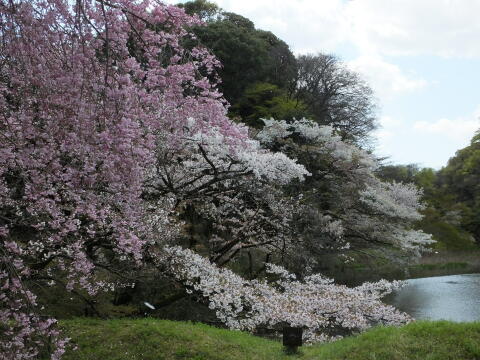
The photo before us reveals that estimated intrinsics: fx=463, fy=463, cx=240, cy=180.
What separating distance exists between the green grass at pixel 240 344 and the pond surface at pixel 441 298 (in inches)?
262

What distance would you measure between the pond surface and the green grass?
664cm

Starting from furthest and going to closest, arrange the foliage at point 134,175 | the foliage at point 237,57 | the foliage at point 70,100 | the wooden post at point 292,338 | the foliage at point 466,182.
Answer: the foliage at point 466,182
the foliage at point 237,57
the wooden post at point 292,338
the foliage at point 134,175
the foliage at point 70,100

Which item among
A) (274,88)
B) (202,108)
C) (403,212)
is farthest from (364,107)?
(202,108)

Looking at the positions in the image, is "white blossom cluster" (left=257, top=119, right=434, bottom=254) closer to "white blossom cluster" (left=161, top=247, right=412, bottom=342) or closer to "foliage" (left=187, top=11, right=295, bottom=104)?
"foliage" (left=187, top=11, right=295, bottom=104)

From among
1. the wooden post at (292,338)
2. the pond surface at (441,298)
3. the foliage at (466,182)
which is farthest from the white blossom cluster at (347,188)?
the foliage at (466,182)

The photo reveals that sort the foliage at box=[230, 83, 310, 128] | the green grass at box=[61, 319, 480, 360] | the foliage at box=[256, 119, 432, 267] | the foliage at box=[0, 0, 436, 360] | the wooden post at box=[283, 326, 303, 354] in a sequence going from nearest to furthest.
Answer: the foliage at box=[0, 0, 436, 360]
the green grass at box=[61, 319, 480, 360]
the wooden post at box=[283, 326, 303, 354]
the foliage at box=[256, 119, 432, 267]
the foliage at box=[230, 83, 310, 128]

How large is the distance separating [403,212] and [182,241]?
880cm

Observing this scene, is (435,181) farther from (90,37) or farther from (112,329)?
(90,37)

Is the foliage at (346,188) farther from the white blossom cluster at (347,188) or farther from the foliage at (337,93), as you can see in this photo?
the foliage at (337,93)

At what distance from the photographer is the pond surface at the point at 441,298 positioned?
15.2 meters

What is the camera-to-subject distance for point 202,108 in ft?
21.9

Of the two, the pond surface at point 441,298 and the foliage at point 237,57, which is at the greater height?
the foliage at point 237,57

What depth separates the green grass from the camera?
6.75m

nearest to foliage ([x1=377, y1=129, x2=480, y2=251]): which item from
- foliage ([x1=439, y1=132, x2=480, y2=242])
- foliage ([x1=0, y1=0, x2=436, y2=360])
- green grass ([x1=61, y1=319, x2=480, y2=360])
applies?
foliage ([x1=439, y1=132, x2=480, y2=242])
